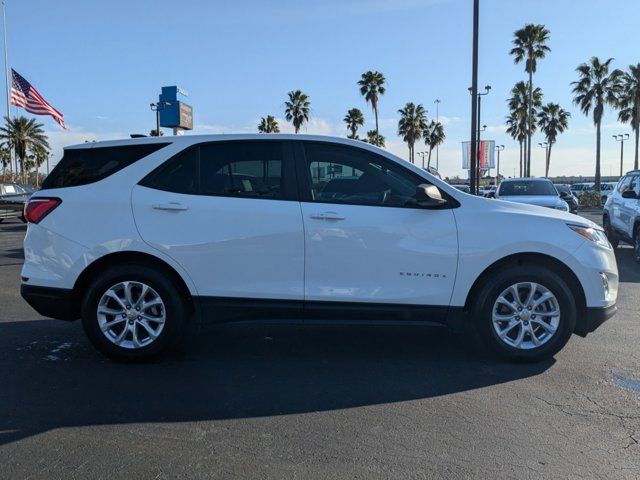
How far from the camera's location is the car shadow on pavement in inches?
151

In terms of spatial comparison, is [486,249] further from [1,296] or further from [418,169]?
[1,296]

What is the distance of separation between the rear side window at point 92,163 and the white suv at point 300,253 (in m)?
0.02

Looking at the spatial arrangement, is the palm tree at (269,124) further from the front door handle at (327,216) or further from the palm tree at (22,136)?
the front door handle at (327,216)

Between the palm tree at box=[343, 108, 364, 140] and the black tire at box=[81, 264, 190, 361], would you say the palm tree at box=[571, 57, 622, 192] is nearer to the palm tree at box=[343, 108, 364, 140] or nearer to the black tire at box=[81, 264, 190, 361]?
the palm tree at box=[343, 108, 364, 140]

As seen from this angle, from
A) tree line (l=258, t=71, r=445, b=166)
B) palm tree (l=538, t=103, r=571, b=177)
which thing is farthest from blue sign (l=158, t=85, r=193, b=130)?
palm tree (l=538, t=103, r=571, b=177)

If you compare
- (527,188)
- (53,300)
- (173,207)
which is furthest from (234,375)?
(527,188)

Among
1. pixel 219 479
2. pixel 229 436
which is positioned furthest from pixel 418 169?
pixel 219 479

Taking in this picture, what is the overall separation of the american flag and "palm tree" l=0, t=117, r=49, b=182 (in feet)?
87.3

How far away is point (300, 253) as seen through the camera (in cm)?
464

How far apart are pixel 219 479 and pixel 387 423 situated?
3.91 feet

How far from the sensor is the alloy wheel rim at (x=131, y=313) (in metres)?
4.74

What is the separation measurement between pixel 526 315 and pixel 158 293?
3.16 m

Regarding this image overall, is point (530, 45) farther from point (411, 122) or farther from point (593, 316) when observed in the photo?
point (593, 316)

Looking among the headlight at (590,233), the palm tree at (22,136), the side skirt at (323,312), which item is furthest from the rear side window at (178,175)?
the palm tree at (22,136)
